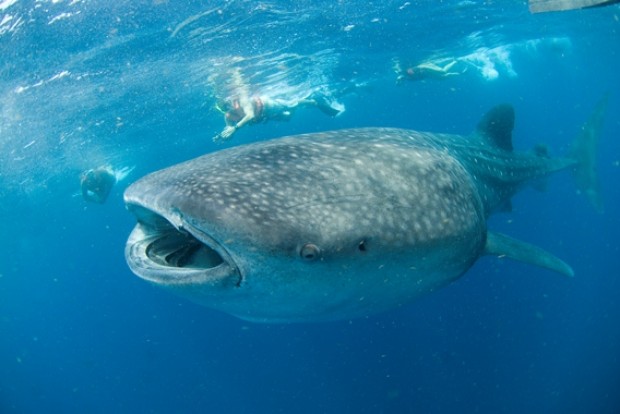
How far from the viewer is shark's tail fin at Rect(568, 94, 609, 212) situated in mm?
12344

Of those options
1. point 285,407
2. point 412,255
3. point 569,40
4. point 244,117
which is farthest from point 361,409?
point 569,40

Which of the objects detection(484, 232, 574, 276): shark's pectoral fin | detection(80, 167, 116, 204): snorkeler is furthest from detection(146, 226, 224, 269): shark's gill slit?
detection(80, 167, 116, 204): snorkeler

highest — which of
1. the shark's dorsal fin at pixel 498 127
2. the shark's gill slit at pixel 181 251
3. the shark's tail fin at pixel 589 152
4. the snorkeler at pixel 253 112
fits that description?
the shark's gill slit at pixel 181 251

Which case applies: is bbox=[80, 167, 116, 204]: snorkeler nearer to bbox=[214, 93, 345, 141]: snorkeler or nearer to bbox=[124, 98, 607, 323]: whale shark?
bbox=[214, 93, 345, 141]: snorkeler

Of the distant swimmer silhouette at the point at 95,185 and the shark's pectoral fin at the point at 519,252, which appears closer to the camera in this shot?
the shark's pectoral fin at the point at 519,252

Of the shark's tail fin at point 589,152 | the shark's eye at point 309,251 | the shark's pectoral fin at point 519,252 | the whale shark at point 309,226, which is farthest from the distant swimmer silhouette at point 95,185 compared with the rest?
the shark's eye at point 309,251

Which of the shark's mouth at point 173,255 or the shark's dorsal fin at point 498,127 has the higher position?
the shark's mouth at point 173,255

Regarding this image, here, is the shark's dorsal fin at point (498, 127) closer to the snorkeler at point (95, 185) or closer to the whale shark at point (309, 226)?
the whale shark at point (309, 226)

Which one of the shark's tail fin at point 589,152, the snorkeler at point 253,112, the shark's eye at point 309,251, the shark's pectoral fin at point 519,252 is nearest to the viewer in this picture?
the shark's eye at point 309,251

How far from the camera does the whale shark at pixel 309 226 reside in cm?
248

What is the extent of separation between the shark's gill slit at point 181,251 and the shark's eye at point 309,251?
0.77m

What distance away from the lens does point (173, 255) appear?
3262mm

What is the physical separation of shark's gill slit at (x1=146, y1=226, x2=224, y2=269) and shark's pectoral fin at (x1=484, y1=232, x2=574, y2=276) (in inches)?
120

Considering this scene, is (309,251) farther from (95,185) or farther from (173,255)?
(95,185)
